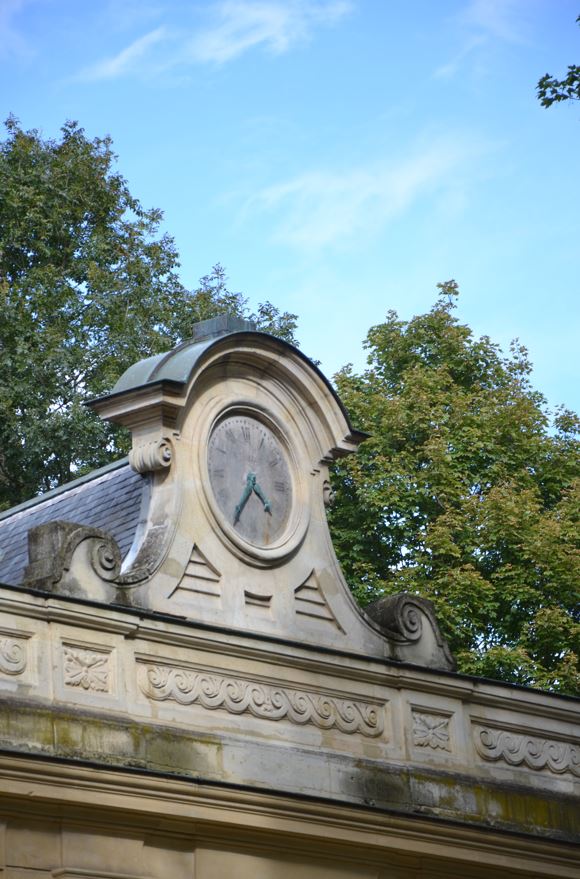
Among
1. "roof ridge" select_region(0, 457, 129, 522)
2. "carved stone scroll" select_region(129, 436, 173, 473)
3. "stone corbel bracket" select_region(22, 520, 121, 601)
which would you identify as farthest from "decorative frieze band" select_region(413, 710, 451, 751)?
"roof ridge" select_region(0, 457, 129, 522)

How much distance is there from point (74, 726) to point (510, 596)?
14263 mm

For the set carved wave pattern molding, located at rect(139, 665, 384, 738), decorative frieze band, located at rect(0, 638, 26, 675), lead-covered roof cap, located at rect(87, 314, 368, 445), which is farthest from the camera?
lead-covered roof cap, located at rect(87, 314, 368, 445)

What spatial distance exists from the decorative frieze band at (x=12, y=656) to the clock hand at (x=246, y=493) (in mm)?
2828

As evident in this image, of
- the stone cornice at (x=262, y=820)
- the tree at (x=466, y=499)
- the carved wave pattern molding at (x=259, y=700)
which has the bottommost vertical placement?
the stone cornice at (x=262, y=820)

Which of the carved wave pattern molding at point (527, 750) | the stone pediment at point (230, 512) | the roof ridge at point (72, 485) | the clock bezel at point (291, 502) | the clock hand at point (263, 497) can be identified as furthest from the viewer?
the roof ridge at point (72, 485)

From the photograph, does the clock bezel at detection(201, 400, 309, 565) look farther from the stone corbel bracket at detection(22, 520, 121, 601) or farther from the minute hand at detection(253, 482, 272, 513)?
the stone corbel bracket at detection(22, 520, 121, 601)

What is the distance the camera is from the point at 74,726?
13.4 meters

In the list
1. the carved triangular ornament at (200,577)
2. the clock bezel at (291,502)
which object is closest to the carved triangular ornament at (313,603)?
the clock bezel at (291,502)

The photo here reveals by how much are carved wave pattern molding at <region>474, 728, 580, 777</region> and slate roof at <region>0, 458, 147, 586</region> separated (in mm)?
3697

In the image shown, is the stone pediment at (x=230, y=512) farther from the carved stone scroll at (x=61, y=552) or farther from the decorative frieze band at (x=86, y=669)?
the decorative frieze band at (x=86, y=669)

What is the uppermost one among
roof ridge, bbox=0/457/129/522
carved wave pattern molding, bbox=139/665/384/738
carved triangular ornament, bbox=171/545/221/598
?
roof ridge, bbox=0/457/129/522

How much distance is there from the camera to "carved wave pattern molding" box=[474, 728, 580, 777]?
1641cm

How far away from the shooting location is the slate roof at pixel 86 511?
52.4 ft

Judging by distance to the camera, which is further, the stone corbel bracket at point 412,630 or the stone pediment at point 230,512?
the stone corbel bracket at point 412,630
